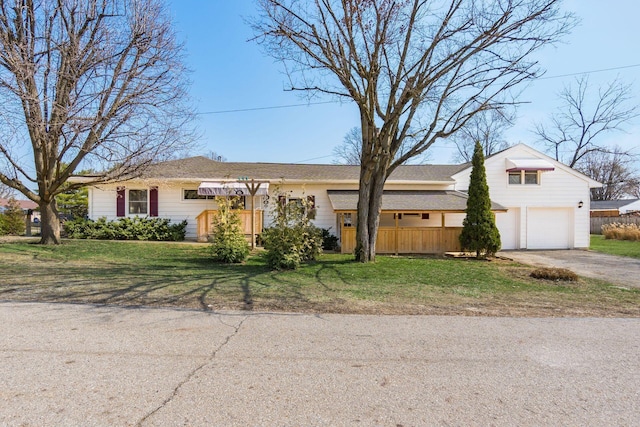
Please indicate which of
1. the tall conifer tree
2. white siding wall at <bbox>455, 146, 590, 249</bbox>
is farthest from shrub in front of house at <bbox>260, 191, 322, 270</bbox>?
white siding wall at <bbox>455, 146, 590, 249</bbox>

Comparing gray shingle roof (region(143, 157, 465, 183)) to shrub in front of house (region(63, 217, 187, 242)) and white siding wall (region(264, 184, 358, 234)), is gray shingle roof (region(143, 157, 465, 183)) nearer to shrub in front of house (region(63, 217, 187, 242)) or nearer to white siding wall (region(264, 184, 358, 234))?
white siding wall (region(264, 184, 358, 234))

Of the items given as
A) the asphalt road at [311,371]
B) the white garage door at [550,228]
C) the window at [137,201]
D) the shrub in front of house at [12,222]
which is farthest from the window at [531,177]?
the shrub in front of house at [12,222]

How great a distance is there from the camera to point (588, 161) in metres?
50.6

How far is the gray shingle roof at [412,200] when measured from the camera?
594 inches

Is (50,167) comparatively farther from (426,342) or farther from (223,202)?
(426,342)

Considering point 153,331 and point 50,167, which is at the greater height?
point 50,167

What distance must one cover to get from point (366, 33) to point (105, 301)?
8649 mm

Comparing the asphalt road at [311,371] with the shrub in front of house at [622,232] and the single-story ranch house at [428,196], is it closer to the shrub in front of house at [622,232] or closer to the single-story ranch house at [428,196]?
the single-story ranch house at [428,196]

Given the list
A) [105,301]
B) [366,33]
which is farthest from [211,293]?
[366,33]

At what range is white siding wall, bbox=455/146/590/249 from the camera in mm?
17828

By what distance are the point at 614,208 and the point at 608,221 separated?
15.9 metres

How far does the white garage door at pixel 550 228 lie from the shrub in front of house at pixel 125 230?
1639cm

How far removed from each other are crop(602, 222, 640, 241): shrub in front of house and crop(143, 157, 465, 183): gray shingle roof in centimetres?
1245

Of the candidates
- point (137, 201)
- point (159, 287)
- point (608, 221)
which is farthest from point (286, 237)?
point (608, 221)
